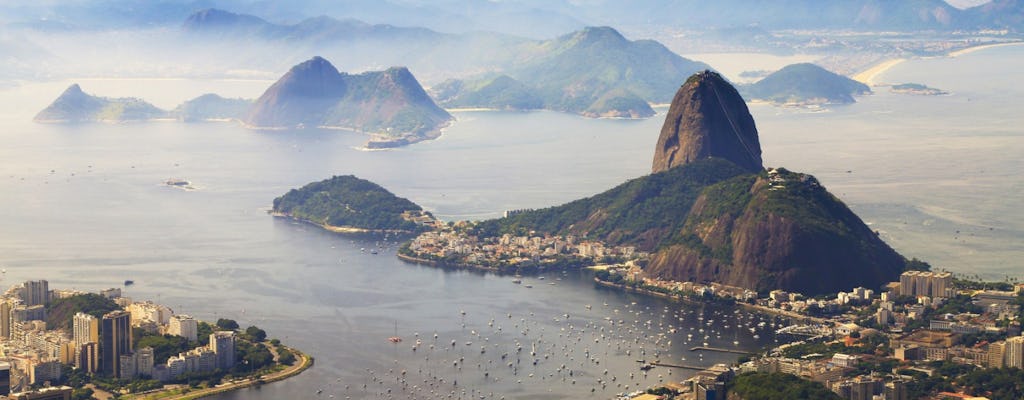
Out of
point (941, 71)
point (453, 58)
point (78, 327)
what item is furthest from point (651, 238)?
point (453, 58)

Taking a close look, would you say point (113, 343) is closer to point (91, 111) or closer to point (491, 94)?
point (91, 111)

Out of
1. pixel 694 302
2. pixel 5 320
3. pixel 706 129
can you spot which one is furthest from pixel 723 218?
pixel 5 320

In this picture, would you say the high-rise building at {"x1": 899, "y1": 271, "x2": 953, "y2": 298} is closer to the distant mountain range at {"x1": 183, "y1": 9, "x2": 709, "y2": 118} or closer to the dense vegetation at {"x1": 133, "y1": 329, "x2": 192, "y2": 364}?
the dense vegetation at {"x1": 133, "y1": 329, "x2": 192, "y2": 364}

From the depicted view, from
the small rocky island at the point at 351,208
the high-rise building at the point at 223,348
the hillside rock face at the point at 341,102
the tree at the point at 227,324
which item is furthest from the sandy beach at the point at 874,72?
the high-rise building at the point at 223,348

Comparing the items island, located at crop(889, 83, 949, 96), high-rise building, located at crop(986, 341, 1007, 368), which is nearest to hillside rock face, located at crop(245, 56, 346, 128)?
island, located at crop(889, 83, 949, 96)

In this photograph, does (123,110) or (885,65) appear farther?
(885,65)

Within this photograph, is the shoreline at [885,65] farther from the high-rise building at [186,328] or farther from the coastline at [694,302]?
the high-rise building at [186,328]
